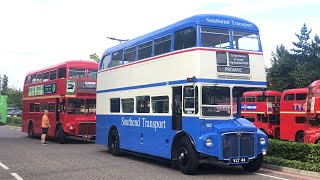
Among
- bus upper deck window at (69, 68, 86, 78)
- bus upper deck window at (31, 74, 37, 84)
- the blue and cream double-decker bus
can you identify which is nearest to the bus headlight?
the blue and cream double-decker bus

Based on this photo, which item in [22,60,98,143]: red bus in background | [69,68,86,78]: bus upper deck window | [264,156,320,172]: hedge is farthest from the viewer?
[69,68,86,78]: bus upper deck window

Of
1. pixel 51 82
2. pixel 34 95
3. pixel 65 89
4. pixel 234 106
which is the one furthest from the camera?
pixel 34 95

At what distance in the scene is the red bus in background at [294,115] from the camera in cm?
2203

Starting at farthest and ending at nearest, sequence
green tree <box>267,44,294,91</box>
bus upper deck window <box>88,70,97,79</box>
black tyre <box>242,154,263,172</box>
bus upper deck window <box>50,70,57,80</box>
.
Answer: green tree <box>267,44,294,91</box>, bus upper deck window <box>50,70,57,80</box>, bus upper deck window <box>88,70,97,79</box>, black tyre <box>242,154,263,172</box>

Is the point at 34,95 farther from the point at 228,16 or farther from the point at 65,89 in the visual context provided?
the point at 228,16

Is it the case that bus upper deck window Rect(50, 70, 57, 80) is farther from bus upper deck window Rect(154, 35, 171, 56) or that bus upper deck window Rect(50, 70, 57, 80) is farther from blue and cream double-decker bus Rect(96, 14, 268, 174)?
bus upper deck window Rect(154, 35, 171, 56)

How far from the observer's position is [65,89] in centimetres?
2092

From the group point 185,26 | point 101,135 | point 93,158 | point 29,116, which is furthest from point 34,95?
point 185,26

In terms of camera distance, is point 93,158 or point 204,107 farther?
point 93,158

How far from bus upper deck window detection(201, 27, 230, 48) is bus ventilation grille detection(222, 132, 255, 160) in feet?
8.22

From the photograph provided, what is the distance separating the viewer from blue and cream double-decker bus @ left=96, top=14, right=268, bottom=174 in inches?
416

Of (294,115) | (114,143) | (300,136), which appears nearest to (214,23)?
(114,143)

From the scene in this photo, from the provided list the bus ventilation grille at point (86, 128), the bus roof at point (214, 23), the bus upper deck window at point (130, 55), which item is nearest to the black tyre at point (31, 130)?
the bus ventilation grille at point (86, 128)

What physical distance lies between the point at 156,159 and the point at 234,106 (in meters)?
4.26
